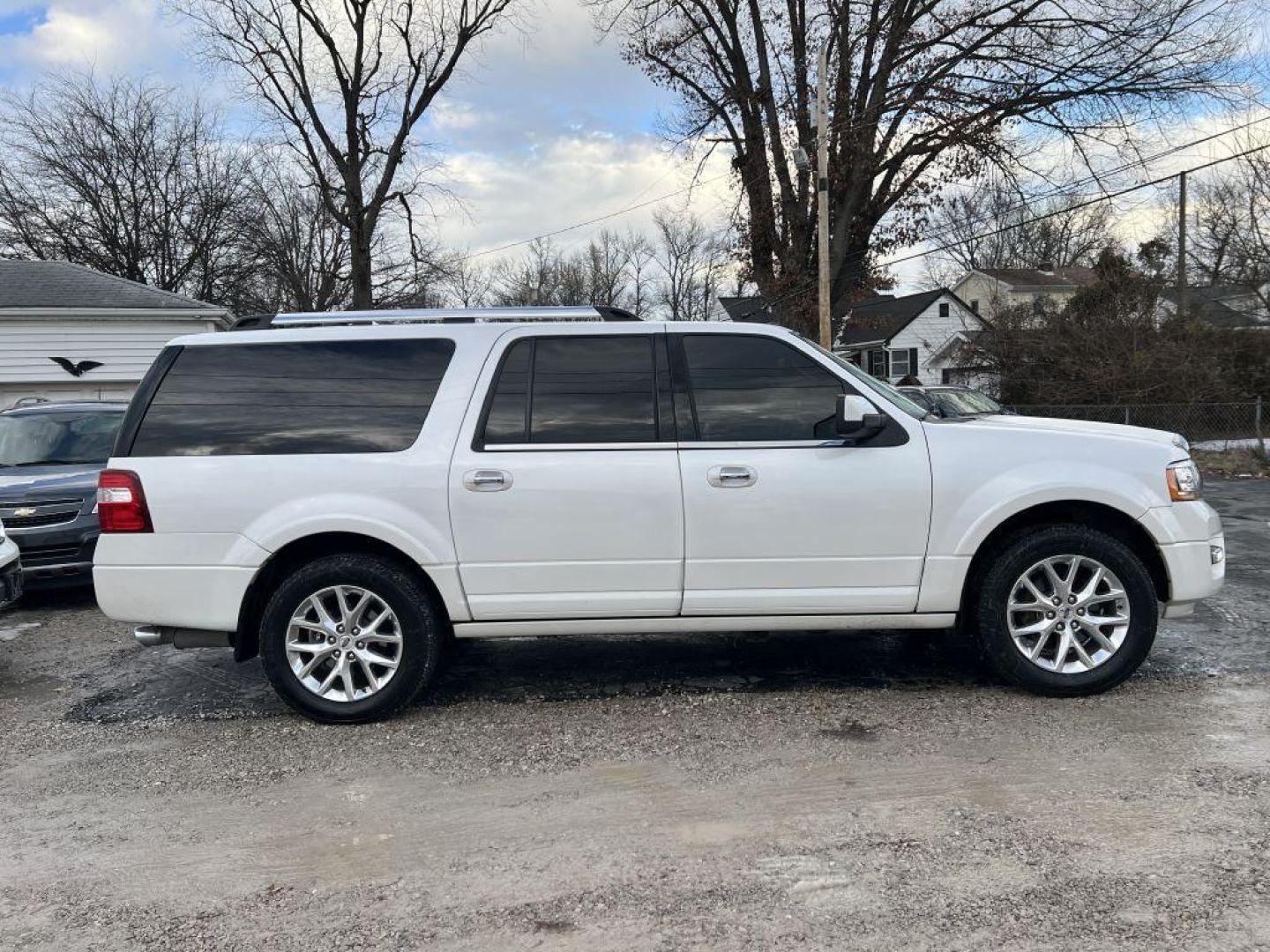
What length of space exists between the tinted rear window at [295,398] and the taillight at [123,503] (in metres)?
0.14

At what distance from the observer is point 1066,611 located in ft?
14.2

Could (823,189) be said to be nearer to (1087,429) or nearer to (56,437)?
(1087,429)

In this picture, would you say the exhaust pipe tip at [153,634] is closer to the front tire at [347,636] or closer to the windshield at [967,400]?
the front tire at [347,636]

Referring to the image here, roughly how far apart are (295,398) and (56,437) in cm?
565

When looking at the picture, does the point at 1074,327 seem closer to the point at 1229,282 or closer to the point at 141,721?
the point at 1229,282

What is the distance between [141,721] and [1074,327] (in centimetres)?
2081

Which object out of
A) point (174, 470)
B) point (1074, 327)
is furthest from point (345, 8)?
point (174, 470)

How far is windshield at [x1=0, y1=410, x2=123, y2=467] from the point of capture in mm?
8180

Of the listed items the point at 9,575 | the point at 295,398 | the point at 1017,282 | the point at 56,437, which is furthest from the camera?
the point at 1017,282

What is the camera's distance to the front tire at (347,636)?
425cm

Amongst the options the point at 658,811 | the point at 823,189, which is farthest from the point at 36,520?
the point at 823,189

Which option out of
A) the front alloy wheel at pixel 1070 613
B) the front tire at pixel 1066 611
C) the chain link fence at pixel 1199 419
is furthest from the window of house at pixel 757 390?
the chain link fence at pixel 1199 419

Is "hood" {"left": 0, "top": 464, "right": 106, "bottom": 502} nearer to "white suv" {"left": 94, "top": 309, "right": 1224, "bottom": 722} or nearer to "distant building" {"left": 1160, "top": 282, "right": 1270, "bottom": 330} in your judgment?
"white suv" {"left": 94, "top": 309, "right": 1224, "bottom": 722}

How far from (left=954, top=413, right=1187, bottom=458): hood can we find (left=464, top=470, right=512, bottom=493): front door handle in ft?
8.01
